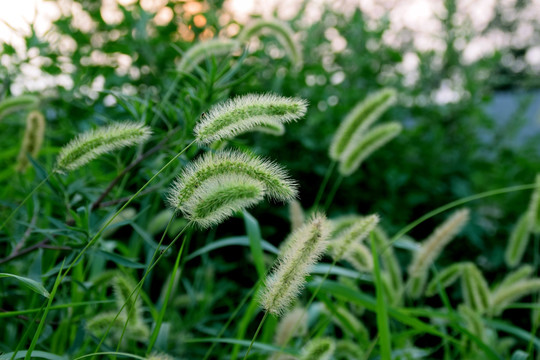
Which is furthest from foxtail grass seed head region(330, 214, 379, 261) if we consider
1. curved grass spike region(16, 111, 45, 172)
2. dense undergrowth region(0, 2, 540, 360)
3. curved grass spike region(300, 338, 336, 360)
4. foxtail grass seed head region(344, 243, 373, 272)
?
curved grass spike region(16, 111, 45, 172)

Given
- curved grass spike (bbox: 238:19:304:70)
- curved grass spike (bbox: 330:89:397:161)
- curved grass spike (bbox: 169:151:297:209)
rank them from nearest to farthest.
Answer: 1. curved grass spike (bbox: 169:151:297:209)
2. curved grass spike (bbox: 330:89:397:161)
3. curved grass spike (bbox: 238:19:304:70)

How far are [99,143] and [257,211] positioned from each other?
185 centimetres

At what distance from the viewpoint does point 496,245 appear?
323 centimetres

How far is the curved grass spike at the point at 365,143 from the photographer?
6.05 feet

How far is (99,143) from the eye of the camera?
1172 millimetres

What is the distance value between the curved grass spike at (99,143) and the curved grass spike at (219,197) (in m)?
0.20

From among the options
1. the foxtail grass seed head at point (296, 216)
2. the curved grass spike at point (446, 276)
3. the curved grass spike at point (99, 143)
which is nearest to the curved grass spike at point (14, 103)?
the curved grass spike at point (99, 143)

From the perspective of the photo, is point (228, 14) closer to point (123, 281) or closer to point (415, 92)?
point (415, 92)

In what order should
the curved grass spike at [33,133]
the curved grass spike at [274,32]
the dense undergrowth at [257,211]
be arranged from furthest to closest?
the curved grass spike at [274,32], the curved grass spike at [33,133], the dense undergrowth at [257,211]

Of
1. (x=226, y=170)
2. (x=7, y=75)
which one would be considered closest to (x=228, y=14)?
(x=7, y=75)

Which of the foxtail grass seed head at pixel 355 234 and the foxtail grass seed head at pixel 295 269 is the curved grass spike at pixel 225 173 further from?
the foxtail grass seed head at pixel 355 234

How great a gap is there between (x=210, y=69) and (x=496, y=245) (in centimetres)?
243

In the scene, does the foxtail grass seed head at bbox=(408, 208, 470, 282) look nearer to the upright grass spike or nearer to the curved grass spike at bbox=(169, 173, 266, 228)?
the upright grass spike

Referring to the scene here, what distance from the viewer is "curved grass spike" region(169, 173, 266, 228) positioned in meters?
1.00
